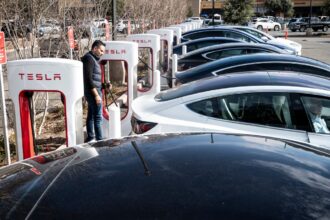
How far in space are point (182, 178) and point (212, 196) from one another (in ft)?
0.74

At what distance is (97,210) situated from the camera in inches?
70.2

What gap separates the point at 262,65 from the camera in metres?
7.23

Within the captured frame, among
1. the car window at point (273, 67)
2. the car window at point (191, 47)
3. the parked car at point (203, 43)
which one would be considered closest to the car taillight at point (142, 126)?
the car window at point (273, 67)

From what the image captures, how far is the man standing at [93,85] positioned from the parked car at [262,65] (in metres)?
1.77

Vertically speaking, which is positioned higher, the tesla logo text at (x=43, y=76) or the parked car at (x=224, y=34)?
the tesla logo text at (x=43, y=76)

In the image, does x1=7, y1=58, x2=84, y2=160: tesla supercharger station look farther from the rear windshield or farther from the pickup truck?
the pickup truck

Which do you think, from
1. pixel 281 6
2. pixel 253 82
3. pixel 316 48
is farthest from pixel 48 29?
pixel 281 6

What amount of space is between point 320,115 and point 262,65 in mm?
2709

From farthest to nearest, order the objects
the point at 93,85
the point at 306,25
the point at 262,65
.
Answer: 1. the point at 306,25
2. the point at 262,65
3. the point at 93,85

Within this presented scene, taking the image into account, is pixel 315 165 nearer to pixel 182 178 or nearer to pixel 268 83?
pixel 182 178

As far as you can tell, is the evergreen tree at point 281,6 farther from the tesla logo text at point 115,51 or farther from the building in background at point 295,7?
the tesla logo text at point 115,51

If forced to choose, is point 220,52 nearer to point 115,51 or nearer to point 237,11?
point 115,51

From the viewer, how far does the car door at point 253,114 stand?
4.44 m

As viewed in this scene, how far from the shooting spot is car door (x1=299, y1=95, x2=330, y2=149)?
14.2ft
